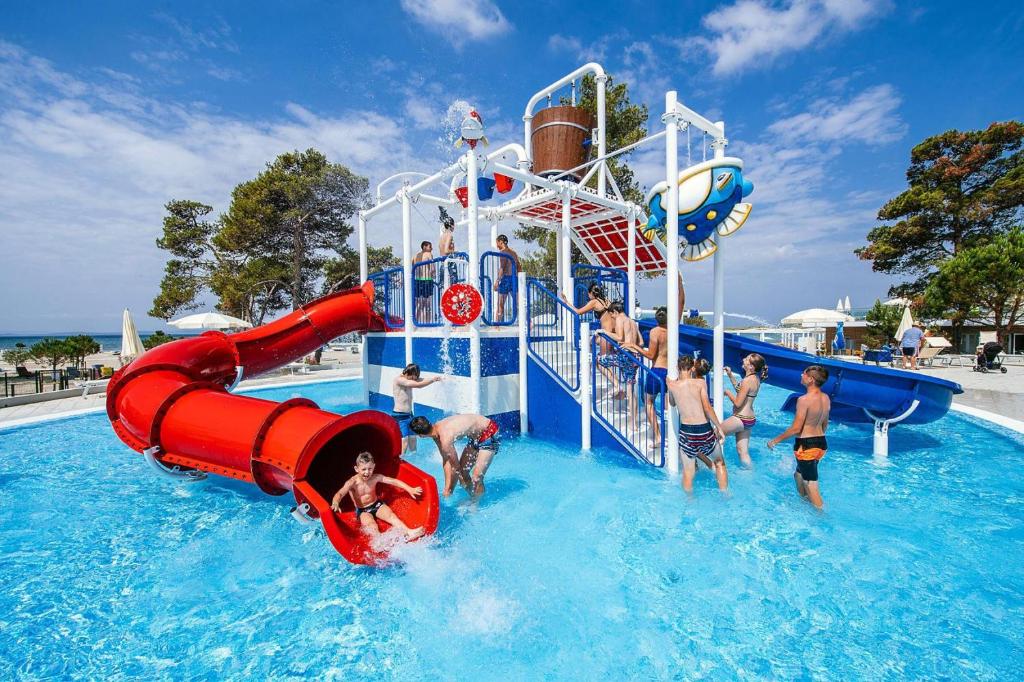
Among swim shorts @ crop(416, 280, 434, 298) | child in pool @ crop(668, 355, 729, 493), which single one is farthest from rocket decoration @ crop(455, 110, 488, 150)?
child in pool @ crop(668, 355, 729, 493)

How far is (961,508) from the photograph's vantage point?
17.1 feet

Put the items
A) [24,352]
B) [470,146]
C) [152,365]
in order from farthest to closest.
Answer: [24,352] < [470,146] < [152,365]

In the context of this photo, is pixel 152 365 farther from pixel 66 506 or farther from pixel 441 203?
pixel 441 203

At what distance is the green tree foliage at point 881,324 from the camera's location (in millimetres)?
22672

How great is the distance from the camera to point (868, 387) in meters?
7.04

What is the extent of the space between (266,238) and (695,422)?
27.0 meters

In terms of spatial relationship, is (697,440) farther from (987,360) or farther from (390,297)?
(987,360)

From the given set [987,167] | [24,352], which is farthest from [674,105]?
[987,167]

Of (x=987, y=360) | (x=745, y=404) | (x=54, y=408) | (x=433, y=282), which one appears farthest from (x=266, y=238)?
(x=987, y=360)

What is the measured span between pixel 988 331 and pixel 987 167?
30.2 feet

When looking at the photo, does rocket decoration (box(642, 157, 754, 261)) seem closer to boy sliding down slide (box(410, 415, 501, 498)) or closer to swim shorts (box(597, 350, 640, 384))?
swim shorts (box(597, 350, 640, 384))

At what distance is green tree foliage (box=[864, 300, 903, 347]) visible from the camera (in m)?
22.7

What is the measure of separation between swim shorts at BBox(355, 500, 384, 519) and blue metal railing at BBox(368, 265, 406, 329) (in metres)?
5.01

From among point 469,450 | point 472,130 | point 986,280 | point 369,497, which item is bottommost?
point 369,497
